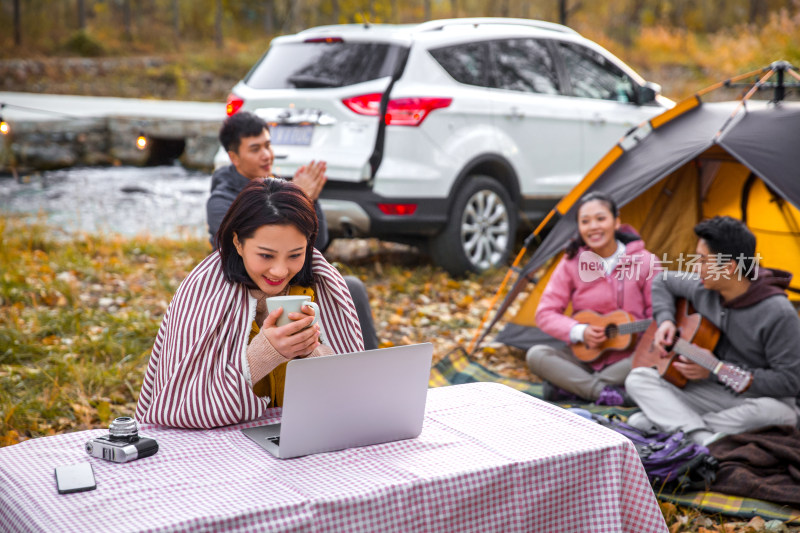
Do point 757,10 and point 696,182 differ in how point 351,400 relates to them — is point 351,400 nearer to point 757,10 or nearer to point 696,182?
point 696,182

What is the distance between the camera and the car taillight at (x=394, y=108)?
5.94m

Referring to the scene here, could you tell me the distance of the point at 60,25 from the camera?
2897cm

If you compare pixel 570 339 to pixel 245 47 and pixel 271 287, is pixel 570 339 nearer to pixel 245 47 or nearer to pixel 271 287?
pixel 271 287

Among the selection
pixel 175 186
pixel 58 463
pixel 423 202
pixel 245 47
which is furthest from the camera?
pixel 245 47

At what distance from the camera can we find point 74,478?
1699 mm

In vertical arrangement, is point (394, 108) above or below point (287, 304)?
above

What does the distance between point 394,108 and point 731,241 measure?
9.60 feet

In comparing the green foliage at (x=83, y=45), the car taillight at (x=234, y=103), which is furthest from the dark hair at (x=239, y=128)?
the green foliage at (x=83, y=45)

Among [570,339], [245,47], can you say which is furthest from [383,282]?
[245,47]

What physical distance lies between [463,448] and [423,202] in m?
4.28

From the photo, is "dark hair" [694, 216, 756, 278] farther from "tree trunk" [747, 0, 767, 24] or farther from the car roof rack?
"tree trunk" [747, 0, 767, 24]

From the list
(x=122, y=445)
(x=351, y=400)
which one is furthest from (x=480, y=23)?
(x=122, y=445)

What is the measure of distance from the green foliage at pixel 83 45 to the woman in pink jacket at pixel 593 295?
81.8 ft

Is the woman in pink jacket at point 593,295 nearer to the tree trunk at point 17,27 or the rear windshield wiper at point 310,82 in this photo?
the rear windshield wiper at point 310,82
